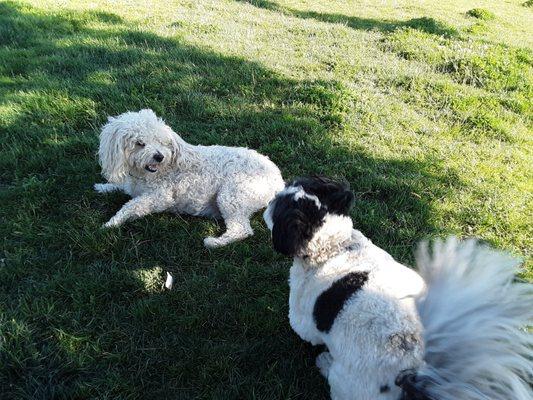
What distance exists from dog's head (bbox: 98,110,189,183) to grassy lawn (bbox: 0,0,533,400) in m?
0.55

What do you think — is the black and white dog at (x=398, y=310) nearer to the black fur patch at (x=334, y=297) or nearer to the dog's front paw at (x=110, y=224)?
the black fur patch at (x=334, y=297)

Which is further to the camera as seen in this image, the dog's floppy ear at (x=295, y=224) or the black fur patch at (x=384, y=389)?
the dog's floppy ear at (x=295, y=224)

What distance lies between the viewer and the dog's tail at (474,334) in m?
2.16

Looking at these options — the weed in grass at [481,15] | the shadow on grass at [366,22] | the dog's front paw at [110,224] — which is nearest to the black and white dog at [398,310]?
the dog's front paw at [110,224]

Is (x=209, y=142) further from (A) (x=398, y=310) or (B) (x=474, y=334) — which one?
(B) (x=474, y=334)

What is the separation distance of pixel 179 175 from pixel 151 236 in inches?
27.9

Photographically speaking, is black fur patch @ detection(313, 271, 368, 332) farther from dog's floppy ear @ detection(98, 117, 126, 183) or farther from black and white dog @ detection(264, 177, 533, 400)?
dog's floppy ear @ detection(98, 117, 126, 183)

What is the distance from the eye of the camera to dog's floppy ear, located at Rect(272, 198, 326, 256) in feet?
9.37

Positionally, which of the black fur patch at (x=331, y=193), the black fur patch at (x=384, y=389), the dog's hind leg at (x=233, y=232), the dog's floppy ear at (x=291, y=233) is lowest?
the dog's hind leg at (x=233, y=232)

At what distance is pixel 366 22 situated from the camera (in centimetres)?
1245

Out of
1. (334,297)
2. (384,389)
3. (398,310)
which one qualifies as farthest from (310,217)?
(384,389)

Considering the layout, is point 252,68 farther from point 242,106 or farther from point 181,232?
point 181,232

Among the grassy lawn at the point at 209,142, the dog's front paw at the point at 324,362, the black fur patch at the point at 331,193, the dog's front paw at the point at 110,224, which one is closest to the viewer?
the black fur patch at the point at 331,193

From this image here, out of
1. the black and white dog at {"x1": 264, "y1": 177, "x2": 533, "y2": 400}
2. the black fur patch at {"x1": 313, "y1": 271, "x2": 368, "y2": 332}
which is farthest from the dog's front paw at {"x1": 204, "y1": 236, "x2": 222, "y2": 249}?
the black fur patch at {"x1": 313, "y1": 271, "x2": 368, "y2": 332}
